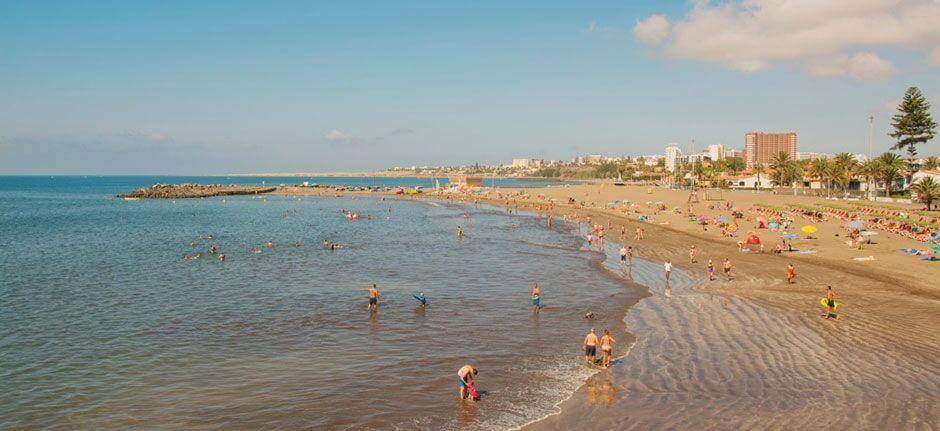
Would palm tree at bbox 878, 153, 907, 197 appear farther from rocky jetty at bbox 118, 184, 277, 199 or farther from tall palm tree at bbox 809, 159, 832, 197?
rocky jetty at bbox 118, 184, 277, 199

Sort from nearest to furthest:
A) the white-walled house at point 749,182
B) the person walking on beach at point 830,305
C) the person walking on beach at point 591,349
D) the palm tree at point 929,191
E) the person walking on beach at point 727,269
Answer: the person walking on beach at point 591,349
the person walking on beach at point 830,305
the person walking on beach at point 727,269
the palm tree at point 929,191
the white-walled house at point 749,182

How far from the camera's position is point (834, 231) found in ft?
161

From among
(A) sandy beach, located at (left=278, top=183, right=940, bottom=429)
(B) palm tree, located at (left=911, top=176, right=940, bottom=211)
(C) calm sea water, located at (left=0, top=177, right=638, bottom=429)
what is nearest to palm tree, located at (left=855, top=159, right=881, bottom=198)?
(B) palm tree, located at (left=911, top=176, right=940, bottom=211)

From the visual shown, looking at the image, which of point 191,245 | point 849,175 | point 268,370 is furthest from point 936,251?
point 849,175

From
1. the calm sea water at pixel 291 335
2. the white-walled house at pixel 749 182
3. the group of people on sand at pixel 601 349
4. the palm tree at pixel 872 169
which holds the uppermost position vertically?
the palm tree at pixel 872 169

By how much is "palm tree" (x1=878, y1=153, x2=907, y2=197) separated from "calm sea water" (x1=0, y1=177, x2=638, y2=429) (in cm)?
5281

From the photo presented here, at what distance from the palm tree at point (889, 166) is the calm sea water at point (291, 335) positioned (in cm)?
5281

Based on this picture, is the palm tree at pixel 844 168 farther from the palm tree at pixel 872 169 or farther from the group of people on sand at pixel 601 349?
the group of people on sand at pixel 601 349

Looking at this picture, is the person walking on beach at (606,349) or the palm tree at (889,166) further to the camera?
the palm tree at (889,166)

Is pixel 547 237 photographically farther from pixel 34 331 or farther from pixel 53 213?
pixel 53 213

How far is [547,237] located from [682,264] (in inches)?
775

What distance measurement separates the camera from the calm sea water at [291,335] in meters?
15.2

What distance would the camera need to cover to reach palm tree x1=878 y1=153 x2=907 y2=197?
74938 millimetres

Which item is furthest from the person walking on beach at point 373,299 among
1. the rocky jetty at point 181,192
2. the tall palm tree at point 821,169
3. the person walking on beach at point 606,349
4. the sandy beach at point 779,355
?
the rocky jetty at point 181,192
